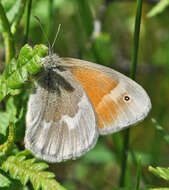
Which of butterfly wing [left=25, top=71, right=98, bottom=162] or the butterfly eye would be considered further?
the butterfly eye

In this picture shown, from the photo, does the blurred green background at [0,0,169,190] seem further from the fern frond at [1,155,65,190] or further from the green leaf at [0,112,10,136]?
the fern frond at [1,155,65,190]

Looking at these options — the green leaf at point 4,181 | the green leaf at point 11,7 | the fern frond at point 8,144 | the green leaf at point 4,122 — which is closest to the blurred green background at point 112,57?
the green leaf at point 11,7

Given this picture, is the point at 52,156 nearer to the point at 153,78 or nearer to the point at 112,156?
the point at 112,156

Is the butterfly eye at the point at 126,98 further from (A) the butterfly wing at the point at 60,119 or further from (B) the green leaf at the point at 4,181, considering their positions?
(B) the green leaf at the point at 4,181

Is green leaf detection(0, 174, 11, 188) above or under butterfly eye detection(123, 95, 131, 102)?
under

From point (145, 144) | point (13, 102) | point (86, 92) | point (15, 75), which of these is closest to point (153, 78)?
point (145, 144)

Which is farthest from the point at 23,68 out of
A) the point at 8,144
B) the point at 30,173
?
the point at 30,173

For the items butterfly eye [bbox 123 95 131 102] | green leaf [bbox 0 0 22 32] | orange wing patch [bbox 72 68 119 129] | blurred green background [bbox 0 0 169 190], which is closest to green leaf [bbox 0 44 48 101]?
green leaf [bbox 0 0 22 32]
